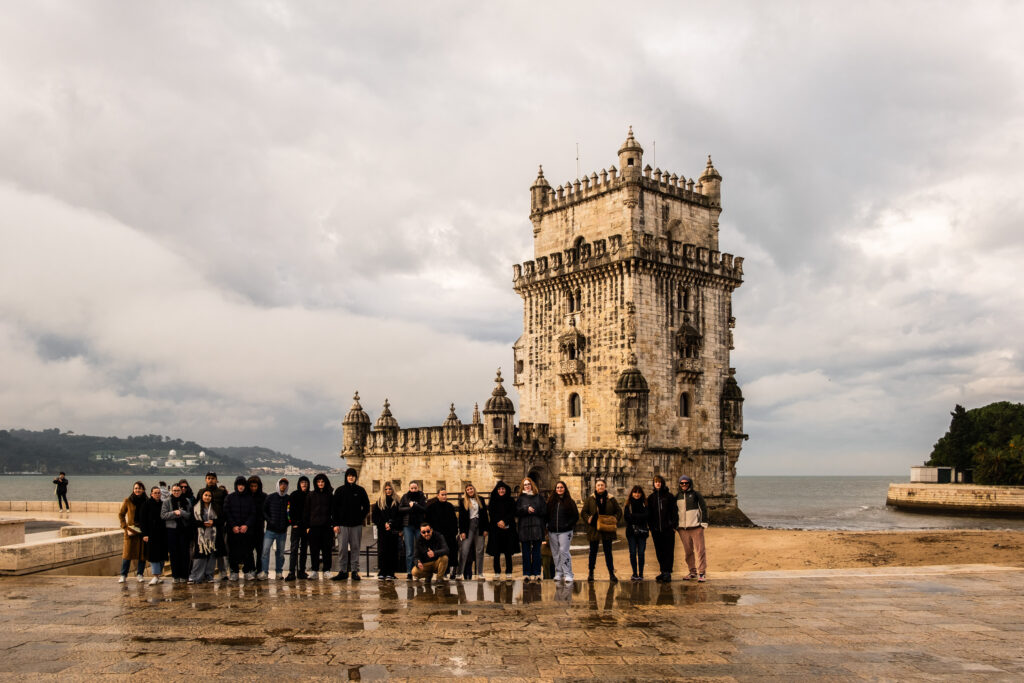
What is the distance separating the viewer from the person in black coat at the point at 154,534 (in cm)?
1619

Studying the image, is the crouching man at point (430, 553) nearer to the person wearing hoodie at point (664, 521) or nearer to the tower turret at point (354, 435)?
the person wearing hoodie at point (664, 521)

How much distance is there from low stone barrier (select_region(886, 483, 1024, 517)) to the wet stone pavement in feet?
209

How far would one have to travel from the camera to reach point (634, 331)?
40438 millimetres

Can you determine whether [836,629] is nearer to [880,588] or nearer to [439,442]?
[880,588]

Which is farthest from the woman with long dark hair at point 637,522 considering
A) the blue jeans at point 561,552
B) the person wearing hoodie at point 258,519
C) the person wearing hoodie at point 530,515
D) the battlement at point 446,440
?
the battlement at point 446,440

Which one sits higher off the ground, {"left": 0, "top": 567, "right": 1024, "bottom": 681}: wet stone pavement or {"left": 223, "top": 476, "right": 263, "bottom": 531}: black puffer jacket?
{"left": 223, "top": 476, "right": 263, "bottom": 531}: black puffer jacket

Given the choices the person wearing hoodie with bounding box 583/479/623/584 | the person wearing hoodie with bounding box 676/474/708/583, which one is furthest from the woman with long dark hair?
the person wearing hoodie with bounding box 676/474/708/583

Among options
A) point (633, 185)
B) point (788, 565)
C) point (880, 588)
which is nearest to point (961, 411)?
point (633, 185)

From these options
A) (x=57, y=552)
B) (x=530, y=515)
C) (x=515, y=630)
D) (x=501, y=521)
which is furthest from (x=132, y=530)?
(x=515, y=630)

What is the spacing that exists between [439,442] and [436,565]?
28125mm

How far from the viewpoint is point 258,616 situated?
12.8 meters

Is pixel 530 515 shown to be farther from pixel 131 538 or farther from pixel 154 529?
pixel 131 538

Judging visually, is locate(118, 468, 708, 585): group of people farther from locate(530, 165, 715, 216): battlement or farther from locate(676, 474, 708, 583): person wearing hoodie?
locate(530, 165, 715, 216): battlement

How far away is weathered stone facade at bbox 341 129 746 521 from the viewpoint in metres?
40.5
